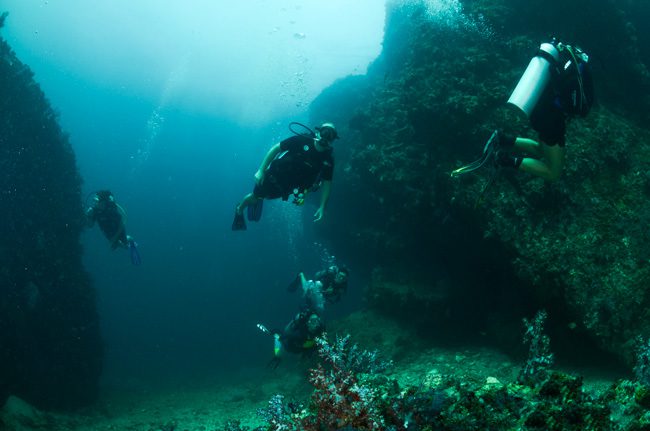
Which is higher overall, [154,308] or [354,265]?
[154,308]

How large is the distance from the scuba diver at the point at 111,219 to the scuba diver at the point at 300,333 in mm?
4383

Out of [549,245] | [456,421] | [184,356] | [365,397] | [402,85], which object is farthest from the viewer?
[184,356]

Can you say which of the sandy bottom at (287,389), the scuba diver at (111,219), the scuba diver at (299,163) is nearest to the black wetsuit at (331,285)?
the sandy bottom at (287,389)

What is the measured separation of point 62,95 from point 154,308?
8683 centimetres

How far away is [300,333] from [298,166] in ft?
12.1

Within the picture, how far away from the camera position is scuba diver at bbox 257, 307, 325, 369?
24.5 feet

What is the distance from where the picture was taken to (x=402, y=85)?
35.2 feet

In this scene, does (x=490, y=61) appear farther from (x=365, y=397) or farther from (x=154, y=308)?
(x=154, y=308)

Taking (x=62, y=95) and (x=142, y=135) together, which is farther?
(x=142, y=135)

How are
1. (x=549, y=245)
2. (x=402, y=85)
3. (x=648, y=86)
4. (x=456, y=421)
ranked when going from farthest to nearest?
(x=402, y=85) → (x=648, y=86) → (x=549, y=245) → (x=456, y=421)

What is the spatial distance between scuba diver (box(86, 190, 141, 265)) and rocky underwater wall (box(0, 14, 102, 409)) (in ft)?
10.9

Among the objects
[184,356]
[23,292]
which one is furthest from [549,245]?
[184,356]

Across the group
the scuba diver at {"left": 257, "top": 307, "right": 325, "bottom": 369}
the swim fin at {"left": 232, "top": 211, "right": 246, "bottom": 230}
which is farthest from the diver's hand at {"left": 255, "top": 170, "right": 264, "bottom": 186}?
the scuba diver at {"left": 257, "top": 307, "right": 325, "bottom": 369}

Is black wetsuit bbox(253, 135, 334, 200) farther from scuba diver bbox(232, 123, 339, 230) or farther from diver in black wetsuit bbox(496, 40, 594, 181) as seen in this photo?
diver in black wetsuit bbox(496, 40, 594, 181)
